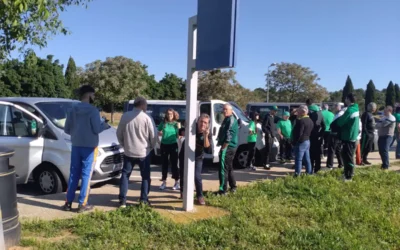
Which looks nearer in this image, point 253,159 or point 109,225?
point 109,225

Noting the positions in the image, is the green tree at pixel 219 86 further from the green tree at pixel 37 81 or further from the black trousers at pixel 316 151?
the black trousers at pixel 316 151

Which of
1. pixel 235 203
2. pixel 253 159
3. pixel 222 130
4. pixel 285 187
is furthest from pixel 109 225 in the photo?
pixel 253 159

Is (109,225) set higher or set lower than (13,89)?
lower

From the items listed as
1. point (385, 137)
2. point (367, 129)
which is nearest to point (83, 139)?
point (385, 137)

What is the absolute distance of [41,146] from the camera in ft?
22.8

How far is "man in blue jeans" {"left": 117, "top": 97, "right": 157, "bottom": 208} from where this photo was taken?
18.9ft

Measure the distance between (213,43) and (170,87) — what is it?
55.8 metres

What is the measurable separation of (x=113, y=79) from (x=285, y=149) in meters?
34.8

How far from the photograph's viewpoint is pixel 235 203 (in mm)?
6137

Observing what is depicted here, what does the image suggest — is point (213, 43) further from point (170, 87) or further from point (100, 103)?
point (170, 87)

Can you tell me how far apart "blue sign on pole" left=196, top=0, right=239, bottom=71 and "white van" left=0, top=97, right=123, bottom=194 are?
298 centimetres

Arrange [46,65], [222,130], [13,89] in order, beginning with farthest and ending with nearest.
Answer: [46,65], [13,89], [222,130]

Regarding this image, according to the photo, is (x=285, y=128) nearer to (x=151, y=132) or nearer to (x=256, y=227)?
(x=151, y=132)

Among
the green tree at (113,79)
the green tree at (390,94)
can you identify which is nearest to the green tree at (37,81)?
the green tree at (113,79)
